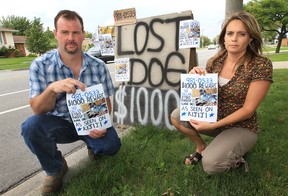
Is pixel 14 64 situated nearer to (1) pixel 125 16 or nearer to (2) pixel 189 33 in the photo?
(1) pixel 125 16

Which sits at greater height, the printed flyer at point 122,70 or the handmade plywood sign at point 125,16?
the handmade plywood sign at point 125,16

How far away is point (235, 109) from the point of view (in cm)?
250

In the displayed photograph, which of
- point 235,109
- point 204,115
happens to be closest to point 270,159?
point 235,109

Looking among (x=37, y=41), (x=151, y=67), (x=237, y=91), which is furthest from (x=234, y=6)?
(x=37, y=41)

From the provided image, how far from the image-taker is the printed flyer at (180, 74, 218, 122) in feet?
7.98

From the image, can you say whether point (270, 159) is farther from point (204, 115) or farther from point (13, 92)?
point (13, 92)

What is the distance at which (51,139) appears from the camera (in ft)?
8.24

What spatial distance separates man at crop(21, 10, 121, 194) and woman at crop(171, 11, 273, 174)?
3.21 feet

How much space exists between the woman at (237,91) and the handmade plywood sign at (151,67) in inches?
41.5

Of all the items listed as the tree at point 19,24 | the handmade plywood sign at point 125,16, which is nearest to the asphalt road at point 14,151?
the handmade plywood sign at point 125,16

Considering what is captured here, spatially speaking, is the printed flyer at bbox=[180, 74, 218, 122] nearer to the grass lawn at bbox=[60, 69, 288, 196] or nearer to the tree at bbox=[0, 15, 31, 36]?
the grass lawn at bbox=[60, 69, 288, 196]

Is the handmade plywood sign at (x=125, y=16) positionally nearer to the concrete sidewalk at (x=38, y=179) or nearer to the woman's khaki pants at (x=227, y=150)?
the concrete sidewalk at (x=38, y=179)

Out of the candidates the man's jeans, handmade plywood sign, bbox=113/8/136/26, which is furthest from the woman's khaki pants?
handmade plywood sign, bbox=113/8/136/26

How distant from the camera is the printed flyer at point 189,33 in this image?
3.37 meters
